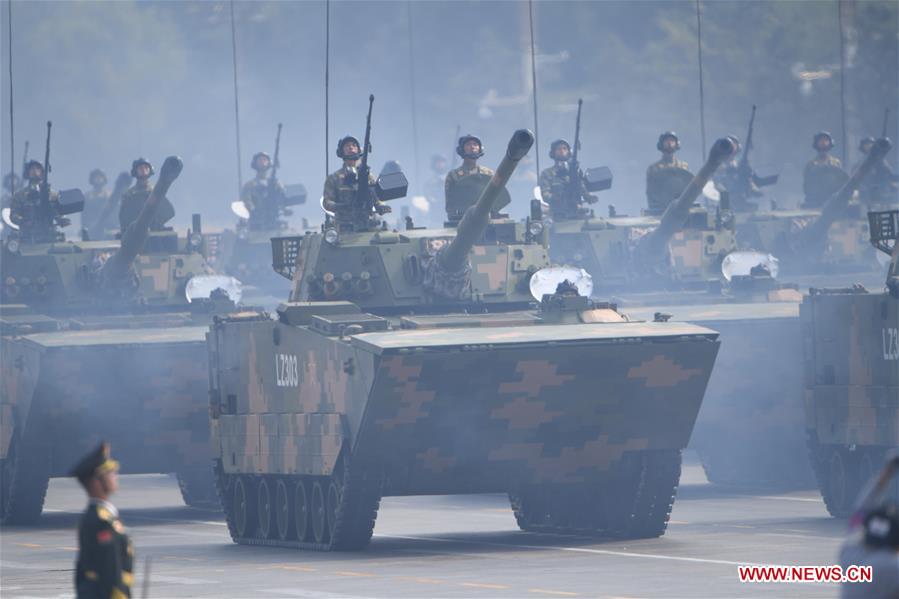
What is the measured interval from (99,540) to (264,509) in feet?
45.1

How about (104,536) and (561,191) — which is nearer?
(104,536)

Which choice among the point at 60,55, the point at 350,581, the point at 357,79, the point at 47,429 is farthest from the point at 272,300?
the point at 357,79

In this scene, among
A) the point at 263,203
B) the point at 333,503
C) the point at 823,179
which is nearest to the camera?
the point at 333,503

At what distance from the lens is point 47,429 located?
29.3m

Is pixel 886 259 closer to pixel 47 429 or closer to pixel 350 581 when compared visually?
pixel 47 429

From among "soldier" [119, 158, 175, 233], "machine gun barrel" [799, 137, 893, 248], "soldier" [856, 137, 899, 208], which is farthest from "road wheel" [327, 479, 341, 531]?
"soldier" [856, 137, 899, 208]

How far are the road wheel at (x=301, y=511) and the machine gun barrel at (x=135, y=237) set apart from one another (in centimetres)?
564

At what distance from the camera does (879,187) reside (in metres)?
41.0

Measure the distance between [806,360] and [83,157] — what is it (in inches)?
2013

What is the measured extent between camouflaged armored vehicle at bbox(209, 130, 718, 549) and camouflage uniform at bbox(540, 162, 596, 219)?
977cm

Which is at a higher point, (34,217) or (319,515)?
(34,217)

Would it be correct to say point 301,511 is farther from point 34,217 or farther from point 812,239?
point 812,239

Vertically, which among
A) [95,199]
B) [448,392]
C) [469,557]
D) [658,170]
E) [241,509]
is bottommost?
[469,557]

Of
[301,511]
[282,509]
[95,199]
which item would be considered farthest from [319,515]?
[95,199]
